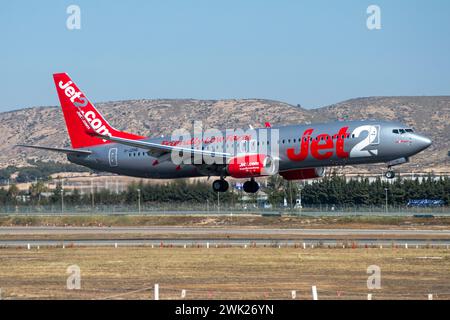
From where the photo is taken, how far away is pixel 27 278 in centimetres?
4428

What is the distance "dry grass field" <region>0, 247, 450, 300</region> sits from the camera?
38.0 m

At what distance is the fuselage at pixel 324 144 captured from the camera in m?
71.2

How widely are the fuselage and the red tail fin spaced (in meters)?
10.7

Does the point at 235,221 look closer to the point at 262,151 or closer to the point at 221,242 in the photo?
the point at 262,151

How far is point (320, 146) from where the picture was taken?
72.4m

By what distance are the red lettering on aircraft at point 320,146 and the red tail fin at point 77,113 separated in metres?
21.1

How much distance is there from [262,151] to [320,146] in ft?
16.2

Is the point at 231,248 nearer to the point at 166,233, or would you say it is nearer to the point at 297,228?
the point at 166,233

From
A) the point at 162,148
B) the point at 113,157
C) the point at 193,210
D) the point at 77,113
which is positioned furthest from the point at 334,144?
the point at 193,210

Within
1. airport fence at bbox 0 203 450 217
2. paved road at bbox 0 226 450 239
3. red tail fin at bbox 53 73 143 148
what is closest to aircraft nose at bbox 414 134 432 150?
paved road at bbox 0 226 450 239

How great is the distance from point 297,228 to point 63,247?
29.8 metres

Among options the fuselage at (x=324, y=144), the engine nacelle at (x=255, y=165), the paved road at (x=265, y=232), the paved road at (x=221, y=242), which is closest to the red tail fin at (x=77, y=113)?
the paved road at (x=265, y=232)

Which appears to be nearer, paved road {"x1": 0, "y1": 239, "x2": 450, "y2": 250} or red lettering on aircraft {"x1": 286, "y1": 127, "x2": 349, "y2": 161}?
paved road {"x1": 0, "y1": 239, "x2": 450, "y2": 250}

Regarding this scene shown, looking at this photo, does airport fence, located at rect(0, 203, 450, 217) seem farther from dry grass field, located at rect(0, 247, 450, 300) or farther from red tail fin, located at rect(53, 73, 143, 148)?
dry grass field, located at rect(0, 247, 450, 300)
